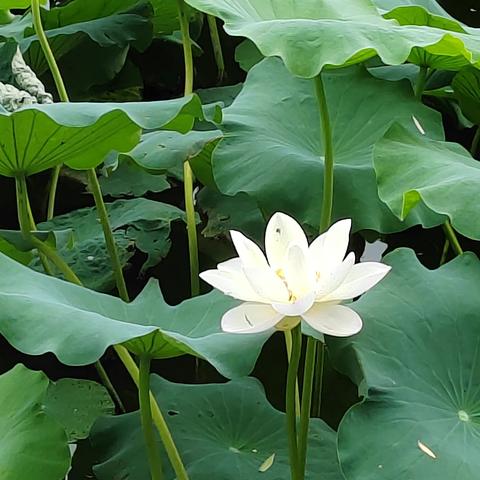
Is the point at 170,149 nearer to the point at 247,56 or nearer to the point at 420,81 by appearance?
the point at 420,81

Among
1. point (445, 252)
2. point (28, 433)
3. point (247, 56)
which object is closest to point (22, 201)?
point (28, 433)

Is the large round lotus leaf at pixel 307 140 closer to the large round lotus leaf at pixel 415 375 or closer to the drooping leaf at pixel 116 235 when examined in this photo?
the large round lotus leaf at pixel 415 375

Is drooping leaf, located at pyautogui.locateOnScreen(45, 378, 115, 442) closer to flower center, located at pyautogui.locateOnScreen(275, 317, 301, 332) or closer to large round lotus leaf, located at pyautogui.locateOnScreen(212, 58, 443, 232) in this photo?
large round lotus leaf, located at pyautogui.locateOnScreen(212, 58, 443, 232)

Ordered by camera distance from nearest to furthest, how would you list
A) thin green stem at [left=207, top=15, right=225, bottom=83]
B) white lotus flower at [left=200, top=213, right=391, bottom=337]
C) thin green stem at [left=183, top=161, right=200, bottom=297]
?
white lotus flower at [left=200, top=213, right=391, bottom=337] < thin green stem at [left=183, top=161, right=200, bottom=297] < thin green stem at [left=207, top=15, right=225, bottom=83]

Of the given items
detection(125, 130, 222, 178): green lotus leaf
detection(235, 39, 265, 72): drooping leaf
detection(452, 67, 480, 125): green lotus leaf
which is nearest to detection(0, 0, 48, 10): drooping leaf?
detection(125, 130, 222, 178): green lotus leaf

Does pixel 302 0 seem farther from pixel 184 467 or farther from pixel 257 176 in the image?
pixel 184 467

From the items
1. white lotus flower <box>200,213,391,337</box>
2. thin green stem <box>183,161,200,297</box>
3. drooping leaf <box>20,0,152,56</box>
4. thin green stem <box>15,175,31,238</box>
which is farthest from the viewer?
drooping leaf <box>20,0,152,56</box>
